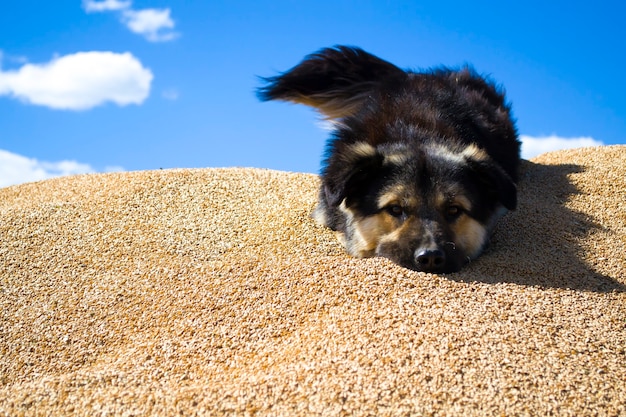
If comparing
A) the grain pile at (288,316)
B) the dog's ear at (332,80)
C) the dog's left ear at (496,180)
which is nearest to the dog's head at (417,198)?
the dog's left ear at (496,180)

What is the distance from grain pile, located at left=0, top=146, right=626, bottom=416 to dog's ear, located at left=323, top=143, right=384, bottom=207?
45 cm

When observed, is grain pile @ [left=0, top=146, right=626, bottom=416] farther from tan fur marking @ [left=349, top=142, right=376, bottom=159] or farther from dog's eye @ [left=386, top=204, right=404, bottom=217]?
tan fur marking @ [left=349, top=142, right=376, bottom=159]

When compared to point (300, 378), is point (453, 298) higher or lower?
higher

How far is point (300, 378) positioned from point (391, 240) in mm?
1644

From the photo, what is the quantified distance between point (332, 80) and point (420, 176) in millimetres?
2882

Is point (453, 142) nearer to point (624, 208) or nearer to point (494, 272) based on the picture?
point (494, 272)

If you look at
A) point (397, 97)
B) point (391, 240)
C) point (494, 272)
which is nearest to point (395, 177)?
point (391, 240)

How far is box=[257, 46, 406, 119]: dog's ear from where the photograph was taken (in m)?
6.71

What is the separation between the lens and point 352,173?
14.5 ft

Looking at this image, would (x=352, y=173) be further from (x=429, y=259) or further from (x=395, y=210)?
(x=429, y=259)

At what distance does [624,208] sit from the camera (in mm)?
5633

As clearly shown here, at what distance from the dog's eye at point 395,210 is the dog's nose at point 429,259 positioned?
412 millimetres

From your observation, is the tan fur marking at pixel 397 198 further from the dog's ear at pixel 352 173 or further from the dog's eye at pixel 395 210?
the dog's ear at pixel 352 173

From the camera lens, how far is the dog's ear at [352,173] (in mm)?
4422
